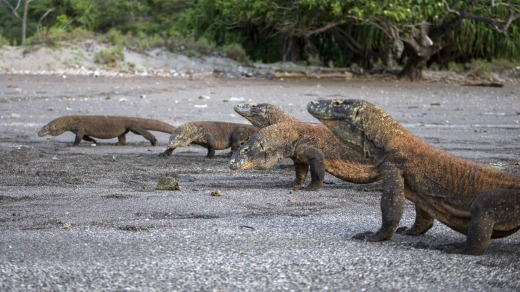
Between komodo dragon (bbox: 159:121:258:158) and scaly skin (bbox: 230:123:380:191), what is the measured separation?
10.8 feet

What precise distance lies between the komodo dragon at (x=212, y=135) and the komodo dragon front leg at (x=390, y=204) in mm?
6409

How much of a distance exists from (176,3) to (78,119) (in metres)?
31.6

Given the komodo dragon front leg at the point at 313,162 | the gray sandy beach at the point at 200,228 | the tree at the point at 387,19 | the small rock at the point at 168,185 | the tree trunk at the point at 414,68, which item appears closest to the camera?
the gray sandy beach at the point at 200,228

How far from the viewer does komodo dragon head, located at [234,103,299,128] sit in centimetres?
1092

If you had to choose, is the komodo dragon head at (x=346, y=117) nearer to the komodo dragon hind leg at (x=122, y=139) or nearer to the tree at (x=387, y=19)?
the komodo dragon hind leg at (x=122, y=139)

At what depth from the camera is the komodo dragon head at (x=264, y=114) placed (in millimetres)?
10922

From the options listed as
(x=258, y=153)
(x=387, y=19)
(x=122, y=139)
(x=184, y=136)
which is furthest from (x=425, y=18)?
(x=258, y=153)

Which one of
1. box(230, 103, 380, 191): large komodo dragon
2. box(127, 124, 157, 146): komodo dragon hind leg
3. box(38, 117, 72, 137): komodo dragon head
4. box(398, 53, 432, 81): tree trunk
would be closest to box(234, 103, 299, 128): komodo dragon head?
box(230, 103, 380, 191): large komodo dragon

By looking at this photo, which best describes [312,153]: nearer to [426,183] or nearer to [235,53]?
[426,183]

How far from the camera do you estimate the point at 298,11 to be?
2794 centimetres

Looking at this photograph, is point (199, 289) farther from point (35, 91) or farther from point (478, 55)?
point (478, 55)

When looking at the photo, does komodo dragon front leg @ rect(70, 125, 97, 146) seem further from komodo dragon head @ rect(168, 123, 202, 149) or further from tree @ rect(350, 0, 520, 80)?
tree @ rect(350, 0, 520, 80)

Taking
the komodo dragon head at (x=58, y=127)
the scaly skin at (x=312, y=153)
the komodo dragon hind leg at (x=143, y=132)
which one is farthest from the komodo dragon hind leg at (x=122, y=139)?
the scaly skin at (x=312, y=153)

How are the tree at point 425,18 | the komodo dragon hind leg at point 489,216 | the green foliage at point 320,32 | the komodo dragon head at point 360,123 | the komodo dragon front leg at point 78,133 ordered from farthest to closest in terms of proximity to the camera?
the green foliage at point 320,32
the tree at point 425,18
the komodo dragon front leg at point 78,133
the komodo dragon head at point 360,123
the komodo dragon hind leg at point 489,216
